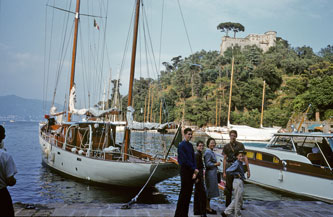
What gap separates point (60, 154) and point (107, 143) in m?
3.33

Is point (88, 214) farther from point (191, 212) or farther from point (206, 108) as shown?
point (206, 108)

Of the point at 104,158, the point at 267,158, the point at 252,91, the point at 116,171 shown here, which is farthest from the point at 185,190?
the point at 252,91

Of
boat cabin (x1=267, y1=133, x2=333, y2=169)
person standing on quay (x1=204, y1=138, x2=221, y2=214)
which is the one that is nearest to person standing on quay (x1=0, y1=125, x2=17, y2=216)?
person standing on quay (x1=204, y1=138, x2=221, y2=214)

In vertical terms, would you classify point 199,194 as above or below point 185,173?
below

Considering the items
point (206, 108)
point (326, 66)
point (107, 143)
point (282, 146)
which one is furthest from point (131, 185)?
point (326, 66)

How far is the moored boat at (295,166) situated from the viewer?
11.9m

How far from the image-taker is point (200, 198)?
6.45 meters

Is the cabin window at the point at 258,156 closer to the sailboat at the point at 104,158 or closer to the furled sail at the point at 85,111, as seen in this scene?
the sailboat at the point at 104,158

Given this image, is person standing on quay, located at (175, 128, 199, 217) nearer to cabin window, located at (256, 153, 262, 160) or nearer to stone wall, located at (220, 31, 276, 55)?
cabin window, located at (256, 153, 262, 160)

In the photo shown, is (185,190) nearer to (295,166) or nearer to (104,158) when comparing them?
(104,158)

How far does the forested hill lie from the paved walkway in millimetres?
52845

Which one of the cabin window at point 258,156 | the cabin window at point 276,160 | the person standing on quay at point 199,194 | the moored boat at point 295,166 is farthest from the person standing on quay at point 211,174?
the cabin window at point 258,156

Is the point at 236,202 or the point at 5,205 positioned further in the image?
the point at 236,202

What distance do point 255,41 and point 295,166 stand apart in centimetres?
13423
